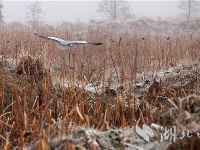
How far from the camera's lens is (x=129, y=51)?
255 inches

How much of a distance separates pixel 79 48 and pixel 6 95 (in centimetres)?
407

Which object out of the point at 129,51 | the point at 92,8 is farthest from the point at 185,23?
the point at 92,8

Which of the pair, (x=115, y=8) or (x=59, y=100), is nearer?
(x=59, y=100)

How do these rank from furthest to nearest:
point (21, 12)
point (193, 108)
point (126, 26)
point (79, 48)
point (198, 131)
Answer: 1. point (21, 12)
2. point (126, 26)
3. point (79, 48)
4. point (193, 108)
5. point (198, 131)

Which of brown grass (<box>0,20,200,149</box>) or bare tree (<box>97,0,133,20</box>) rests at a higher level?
bare tree (<box>97,0,133,20</box>)

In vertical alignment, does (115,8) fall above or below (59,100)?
above

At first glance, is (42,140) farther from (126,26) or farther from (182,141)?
(126,26)

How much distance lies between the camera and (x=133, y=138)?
111 cm

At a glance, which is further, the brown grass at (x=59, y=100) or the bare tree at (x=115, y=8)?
the bare tree at (x=115, y=8)

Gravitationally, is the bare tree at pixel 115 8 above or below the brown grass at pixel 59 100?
above

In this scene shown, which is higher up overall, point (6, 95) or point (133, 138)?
point (133, 138)

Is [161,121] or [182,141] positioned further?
[161,121]

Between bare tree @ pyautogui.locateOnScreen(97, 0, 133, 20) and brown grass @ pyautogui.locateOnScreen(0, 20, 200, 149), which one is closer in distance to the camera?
brown grass @ pyautogui.locateOnScreen(0, 20, 200, 149)

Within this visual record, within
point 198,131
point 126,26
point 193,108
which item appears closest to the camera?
point 198,131
